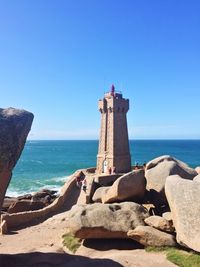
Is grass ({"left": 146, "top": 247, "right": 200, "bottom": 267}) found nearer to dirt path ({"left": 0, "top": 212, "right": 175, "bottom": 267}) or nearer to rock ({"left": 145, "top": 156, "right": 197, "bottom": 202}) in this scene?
dirt path ({"left": 0, "top": 212, "right": 175, "bottom": 267})

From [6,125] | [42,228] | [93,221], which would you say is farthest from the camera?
[42,228]

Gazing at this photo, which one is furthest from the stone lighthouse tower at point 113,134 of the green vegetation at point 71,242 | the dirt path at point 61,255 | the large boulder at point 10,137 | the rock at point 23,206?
the large boulder at point 10,137

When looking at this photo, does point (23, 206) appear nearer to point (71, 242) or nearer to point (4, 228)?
point (4, 228)

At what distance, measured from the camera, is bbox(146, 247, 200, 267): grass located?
1120 centimetres

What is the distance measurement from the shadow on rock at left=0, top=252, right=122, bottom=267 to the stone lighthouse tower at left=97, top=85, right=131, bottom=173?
19.9m

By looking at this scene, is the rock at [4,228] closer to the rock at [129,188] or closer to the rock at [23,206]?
the rock at [23,206]

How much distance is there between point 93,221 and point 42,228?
557 centimetres

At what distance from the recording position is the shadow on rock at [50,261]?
11367mm

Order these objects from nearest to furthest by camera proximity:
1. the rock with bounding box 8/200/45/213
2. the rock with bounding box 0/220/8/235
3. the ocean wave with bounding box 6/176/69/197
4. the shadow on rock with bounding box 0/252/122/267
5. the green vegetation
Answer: the shadow on rock with bounding box 0/252/122/267 → the green vegetation → the rock with bounding box 0/220/8/235 → the rock with bounding box 8/200/45/213 → the ocean wave with bounding box 6/176/69/197

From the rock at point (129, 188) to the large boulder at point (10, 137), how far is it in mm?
6611

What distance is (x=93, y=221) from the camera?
13492mm

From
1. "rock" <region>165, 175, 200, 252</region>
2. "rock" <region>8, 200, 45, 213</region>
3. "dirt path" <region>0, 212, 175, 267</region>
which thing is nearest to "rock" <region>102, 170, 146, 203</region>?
"dirt path" <region>0, 212, 175, 267</region>

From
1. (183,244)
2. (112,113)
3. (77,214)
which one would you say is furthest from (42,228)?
(112,113)

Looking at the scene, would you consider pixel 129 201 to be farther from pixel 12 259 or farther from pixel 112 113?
pixel 112 113
